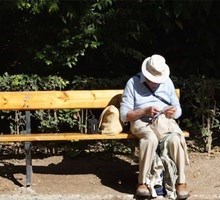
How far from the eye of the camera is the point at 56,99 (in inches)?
279

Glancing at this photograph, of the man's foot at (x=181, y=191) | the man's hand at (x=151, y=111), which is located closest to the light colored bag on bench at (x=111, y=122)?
the man's hand at (x=151, y=111)

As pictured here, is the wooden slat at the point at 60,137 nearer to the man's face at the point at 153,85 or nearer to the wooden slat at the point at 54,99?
the wooden slat at the point at 54,99

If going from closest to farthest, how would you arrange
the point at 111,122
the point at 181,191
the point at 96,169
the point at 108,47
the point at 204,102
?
the point at 181,191
the point at 111,122
the point at 96,169
the point at 204,102
the point at 108,47

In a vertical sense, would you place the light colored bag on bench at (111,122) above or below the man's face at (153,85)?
below

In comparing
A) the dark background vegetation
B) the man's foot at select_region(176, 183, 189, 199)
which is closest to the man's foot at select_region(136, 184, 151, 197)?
the man's foot at select_region(176, 183, 189, 199)

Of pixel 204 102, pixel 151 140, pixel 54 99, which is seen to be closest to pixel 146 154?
pixel 151 140

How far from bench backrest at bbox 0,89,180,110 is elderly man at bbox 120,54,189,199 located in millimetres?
437

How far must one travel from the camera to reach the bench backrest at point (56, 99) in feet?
23.0

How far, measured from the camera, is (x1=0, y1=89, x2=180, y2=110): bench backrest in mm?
7012

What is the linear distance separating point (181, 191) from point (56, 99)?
1.72 meters

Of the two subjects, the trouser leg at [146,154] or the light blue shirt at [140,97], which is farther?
the light blue shirt at [140,97]

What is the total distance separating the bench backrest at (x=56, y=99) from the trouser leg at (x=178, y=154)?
0.93 m

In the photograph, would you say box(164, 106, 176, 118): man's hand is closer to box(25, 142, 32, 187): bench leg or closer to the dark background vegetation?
the dark background vegetation

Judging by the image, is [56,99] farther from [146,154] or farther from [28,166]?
Result: [146,154]
